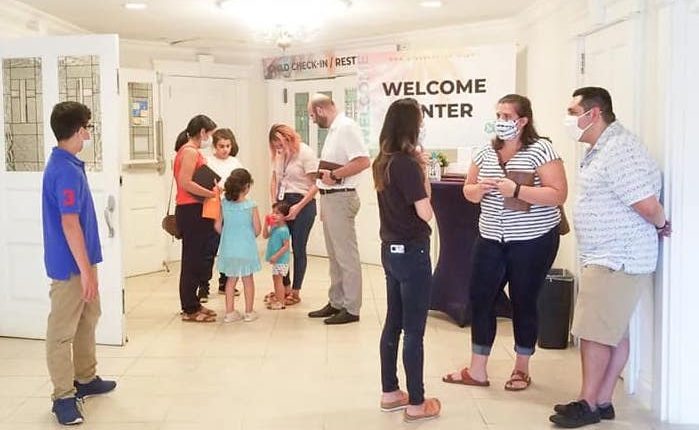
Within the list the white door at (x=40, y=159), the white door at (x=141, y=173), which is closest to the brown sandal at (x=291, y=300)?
the white door at (x=40, y=159)

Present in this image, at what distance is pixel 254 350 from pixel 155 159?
357 cm

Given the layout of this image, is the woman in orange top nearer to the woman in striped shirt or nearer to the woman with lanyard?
the woman with lanyard

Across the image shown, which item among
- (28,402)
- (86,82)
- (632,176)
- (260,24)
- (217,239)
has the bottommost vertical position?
(28,402)

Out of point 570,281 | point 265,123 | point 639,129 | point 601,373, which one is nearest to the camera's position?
point 601,373

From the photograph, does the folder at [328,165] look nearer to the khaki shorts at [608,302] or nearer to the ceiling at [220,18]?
the ceiling at [220,18]

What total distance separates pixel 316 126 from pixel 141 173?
1854 mm

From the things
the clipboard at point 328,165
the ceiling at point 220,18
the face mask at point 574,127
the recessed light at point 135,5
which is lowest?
the clipboard at point 328,165

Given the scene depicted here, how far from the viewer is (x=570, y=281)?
4656 millimetres

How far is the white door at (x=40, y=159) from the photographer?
4602 millimetres

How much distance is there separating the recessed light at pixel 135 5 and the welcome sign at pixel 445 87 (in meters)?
2.32

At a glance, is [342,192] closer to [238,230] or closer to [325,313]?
[238,230]

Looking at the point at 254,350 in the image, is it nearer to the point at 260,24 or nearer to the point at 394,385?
the point at 394,385

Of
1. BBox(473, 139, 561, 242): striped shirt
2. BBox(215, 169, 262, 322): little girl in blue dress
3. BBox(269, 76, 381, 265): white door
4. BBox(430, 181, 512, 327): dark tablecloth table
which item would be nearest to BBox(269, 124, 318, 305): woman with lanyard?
BBox(215, 169, 262, 322): little girl in blue dress

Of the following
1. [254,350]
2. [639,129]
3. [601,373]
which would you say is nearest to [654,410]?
[601,373]
